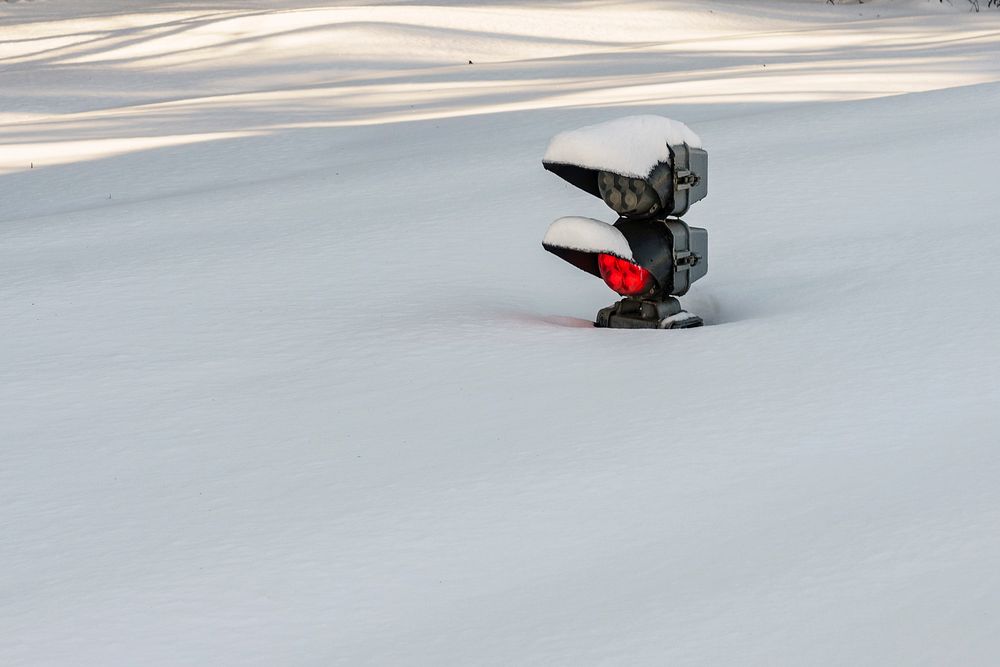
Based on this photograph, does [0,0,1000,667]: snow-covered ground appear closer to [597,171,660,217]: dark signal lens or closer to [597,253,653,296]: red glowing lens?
[597,253,653,296]: red glowing lens

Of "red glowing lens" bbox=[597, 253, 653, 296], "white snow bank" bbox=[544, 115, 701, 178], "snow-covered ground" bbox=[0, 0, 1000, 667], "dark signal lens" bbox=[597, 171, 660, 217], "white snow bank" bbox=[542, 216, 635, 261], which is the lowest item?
"snow-covered ground" bbox=[0, 0, 1000, 667]

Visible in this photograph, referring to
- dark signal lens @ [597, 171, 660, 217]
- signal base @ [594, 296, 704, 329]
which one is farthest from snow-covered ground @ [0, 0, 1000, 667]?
dark signal lens @ [597, 171, 660, 217]

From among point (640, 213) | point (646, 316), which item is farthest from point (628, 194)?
point (646, 316)

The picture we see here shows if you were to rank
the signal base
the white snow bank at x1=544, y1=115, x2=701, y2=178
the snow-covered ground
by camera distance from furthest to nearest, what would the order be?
the signal base < the white snow bank at x1=544, y1=115, x2=701, y2=178 < the snow-covered ground

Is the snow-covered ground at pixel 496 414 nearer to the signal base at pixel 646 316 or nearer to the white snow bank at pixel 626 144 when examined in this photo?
the signal base at pixel 646 316

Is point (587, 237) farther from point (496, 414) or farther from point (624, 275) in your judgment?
point (496, 414)

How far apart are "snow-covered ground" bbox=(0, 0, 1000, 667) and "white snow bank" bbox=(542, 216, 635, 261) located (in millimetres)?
146

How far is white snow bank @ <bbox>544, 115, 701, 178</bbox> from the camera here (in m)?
2.00

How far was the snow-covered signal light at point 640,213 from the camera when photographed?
2006mm

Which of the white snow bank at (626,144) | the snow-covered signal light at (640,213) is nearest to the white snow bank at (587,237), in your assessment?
the snow-covered signal light at (640,213)

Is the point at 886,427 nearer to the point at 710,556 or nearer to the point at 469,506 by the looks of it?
the point at 710,556

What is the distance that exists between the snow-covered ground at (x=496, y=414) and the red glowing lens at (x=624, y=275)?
8cm

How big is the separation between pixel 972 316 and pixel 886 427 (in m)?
0.47

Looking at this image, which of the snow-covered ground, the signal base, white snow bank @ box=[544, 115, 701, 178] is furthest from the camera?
the signal base
